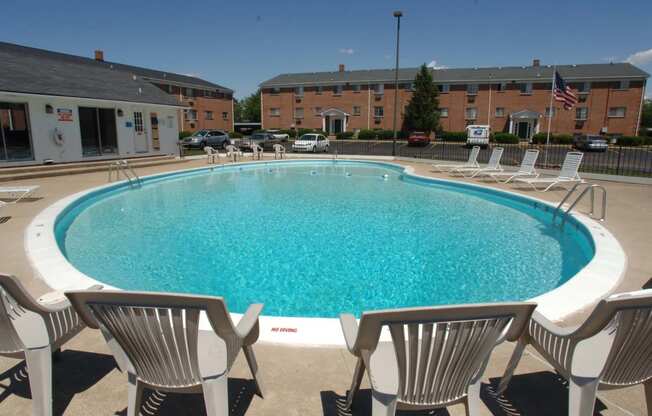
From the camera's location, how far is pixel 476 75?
1834 inches

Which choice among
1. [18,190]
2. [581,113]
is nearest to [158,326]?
[18,190]

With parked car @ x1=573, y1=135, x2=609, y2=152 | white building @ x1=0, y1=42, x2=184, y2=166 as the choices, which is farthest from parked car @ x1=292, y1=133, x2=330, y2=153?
parked car @ x1=573, y1=135, x2=609, y2=152

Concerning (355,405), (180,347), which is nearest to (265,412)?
(355,405)

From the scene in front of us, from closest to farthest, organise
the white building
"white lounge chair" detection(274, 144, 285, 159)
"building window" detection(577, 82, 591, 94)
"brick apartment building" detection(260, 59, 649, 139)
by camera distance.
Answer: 1. the white building
2. "white lounge chair" detection(274, 144, 285, 159)
3. "brick apartment building" detection(260, 59, 649, 139)
4. "building window" detection(577, 82, 591, 94)

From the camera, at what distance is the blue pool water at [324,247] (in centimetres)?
598

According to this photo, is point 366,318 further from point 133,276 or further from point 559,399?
point 133,276

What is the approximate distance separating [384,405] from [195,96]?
2027 inches

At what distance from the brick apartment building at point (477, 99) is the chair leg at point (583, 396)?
46.7 m

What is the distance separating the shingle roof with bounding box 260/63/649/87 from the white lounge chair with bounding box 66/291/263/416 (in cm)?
4882

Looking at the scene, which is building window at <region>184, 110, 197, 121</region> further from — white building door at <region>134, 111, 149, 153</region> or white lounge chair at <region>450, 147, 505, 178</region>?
white lounge chair at <region>450, 147, 505, 178</region>

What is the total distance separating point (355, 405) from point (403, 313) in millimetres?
1266

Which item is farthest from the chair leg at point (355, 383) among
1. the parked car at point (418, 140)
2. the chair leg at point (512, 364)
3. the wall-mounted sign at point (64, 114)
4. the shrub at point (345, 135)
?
the shrub at point (345, 135)

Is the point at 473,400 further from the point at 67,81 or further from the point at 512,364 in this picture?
the point at 67,81

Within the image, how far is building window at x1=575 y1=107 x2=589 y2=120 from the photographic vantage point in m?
43.4
